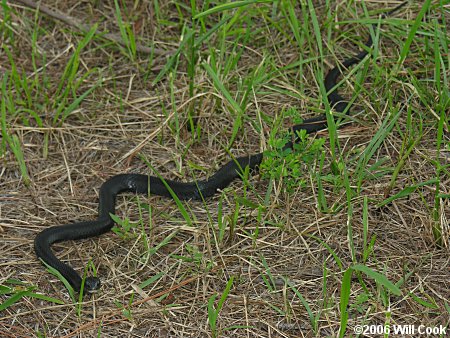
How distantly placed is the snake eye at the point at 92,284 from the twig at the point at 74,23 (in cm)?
246

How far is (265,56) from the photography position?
19.0 feet

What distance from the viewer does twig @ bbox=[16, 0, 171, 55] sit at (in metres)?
6.21

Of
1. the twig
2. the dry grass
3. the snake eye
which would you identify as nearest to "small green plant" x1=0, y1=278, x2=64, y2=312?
the dry grass

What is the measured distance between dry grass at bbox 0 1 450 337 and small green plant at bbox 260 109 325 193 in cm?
10

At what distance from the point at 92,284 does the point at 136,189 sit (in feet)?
3.50

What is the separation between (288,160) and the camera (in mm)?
4676

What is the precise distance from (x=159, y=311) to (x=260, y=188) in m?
1.31

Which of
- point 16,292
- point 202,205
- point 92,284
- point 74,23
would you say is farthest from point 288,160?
point 74,23

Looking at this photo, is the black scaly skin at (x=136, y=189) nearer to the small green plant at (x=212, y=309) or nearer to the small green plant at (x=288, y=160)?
the small green plant at (x=288, y=160)

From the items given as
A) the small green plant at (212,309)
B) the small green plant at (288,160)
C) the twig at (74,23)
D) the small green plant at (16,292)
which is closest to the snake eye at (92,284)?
the small green plant at (16,292)

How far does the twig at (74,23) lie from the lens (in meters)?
6.21

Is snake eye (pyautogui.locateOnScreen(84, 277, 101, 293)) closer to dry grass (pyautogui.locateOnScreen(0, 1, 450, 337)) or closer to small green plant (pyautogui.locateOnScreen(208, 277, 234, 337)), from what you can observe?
dry grass (pyautogui.locateOnScreen(0, 1, 450, 337))

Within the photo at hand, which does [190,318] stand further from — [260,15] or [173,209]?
[260,15]

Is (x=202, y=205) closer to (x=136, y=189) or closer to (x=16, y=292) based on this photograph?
(x=136, y=189)
